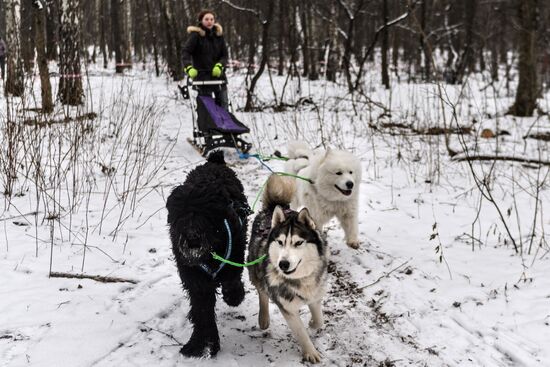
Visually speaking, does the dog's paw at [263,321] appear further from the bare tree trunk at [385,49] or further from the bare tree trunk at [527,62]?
the bare tree trunk at [385,49]

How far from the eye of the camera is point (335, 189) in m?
4.34

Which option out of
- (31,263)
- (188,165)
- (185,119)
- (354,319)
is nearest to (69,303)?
(31,263)

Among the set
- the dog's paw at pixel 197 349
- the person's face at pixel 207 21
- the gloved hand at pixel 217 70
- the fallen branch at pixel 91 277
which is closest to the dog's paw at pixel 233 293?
the dog's paw at pixel 197 349

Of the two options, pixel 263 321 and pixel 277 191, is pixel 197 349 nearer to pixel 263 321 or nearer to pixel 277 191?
pixel 263 321

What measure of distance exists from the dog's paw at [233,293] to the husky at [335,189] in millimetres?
1287

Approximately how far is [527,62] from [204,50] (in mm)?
7940

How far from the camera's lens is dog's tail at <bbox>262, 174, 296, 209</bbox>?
338 centimetres

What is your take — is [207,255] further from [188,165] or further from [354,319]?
[188,165]

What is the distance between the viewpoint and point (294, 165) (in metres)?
5.10

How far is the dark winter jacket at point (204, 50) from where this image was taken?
26.5 ft

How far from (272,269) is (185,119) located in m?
9.14

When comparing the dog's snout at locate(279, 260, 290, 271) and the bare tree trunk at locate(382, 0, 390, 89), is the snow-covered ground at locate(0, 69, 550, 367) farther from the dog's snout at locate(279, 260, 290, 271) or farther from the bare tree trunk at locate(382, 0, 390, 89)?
the bare tree trunk at locate(382, 0, 390, 89)

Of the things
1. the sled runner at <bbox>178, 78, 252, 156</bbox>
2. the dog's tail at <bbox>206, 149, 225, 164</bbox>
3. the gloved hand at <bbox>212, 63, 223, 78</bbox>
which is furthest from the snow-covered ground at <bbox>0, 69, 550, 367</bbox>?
the gloved hand at <bbox>212, 63, 223, 78</bbox>

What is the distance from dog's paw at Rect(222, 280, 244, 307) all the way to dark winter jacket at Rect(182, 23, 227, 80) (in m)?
5.65
